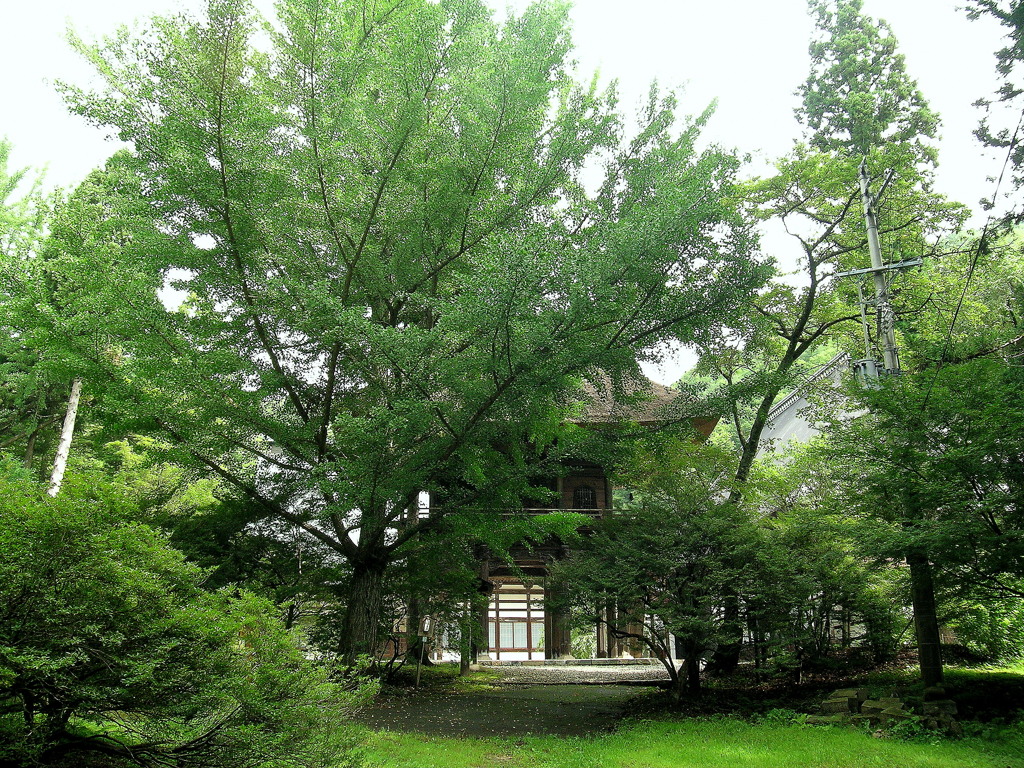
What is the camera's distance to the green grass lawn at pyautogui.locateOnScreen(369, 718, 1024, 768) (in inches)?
252

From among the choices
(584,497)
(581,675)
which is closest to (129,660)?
(581,675)

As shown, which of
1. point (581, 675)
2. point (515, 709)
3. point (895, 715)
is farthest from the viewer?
point (581, 675)

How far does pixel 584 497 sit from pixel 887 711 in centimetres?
1127

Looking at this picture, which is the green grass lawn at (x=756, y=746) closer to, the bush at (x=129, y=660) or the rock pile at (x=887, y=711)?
the rock pile at (x=887, y=711)

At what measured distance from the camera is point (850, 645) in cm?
1177

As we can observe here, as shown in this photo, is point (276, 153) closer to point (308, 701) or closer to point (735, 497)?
point (308, 701)

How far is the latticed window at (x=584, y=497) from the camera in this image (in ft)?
61.4

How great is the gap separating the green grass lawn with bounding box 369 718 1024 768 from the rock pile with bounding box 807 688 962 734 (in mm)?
371

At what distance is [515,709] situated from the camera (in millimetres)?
10727

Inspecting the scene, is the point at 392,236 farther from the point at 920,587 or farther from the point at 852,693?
the point at 852,693

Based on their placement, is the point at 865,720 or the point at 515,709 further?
the point at 515,709

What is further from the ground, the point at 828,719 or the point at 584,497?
the point at 584,497

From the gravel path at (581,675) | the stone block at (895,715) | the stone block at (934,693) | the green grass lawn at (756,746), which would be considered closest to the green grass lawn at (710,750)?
the green grass lawn at (756,746)

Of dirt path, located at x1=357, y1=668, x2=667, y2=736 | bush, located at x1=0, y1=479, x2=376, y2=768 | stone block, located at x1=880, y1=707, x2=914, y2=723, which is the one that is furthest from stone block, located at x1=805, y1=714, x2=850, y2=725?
bush, located at x1=0, y1=479, x2=376, y2=768
